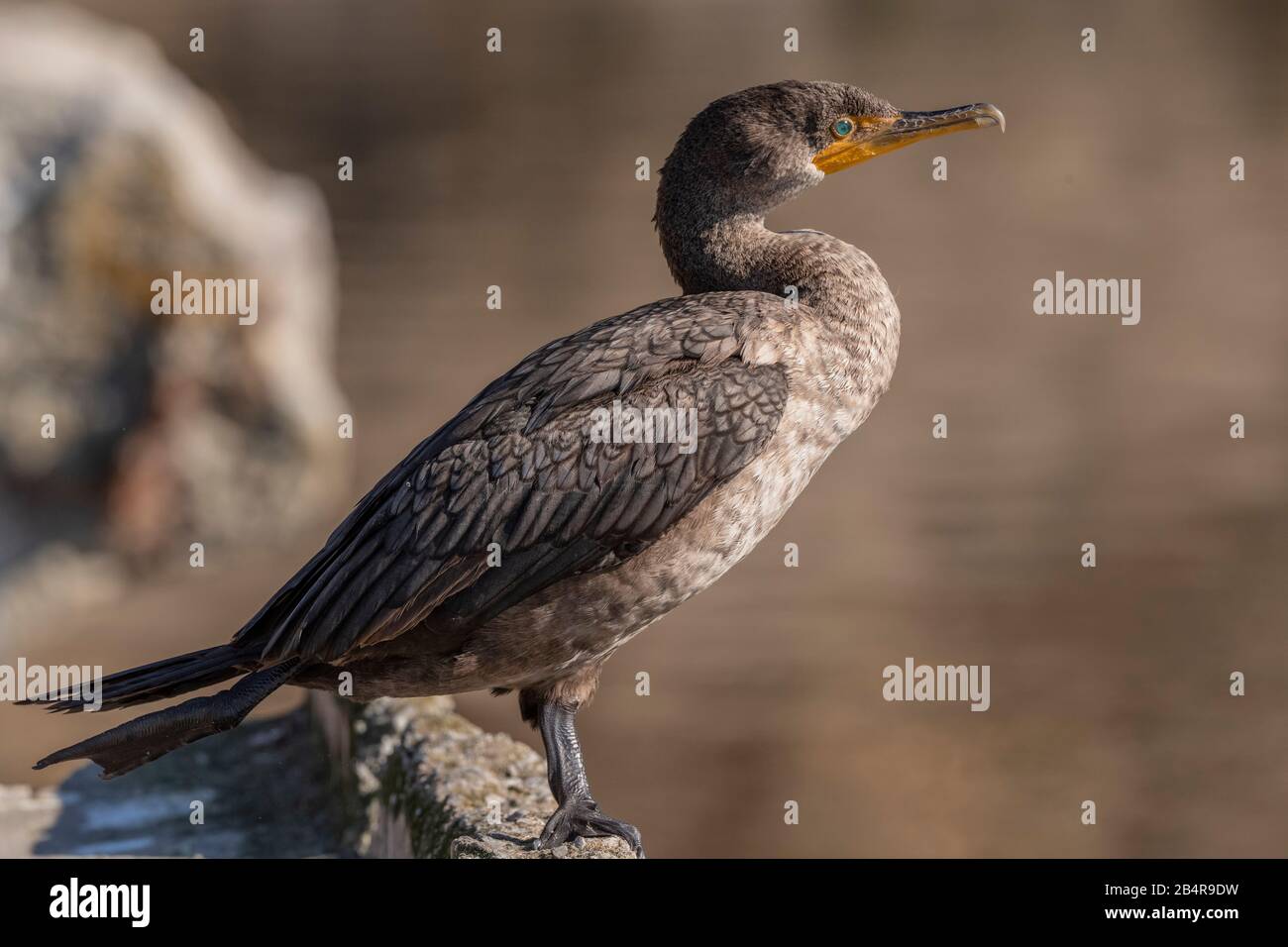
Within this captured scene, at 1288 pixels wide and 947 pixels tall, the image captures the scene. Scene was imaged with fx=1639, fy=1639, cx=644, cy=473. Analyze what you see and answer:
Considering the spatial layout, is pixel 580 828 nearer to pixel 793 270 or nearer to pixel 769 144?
pixel 793 270

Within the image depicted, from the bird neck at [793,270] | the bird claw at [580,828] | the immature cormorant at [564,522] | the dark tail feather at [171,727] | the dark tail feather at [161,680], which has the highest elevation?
the bird neck at [793,270]

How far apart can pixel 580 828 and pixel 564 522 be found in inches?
32.9

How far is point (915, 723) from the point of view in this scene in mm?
9102

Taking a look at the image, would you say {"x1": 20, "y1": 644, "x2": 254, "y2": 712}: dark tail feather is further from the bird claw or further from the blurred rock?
the blurred rock

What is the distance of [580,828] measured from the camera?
423cm

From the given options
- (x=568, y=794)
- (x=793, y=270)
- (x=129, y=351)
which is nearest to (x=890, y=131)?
(x=793, y=270)

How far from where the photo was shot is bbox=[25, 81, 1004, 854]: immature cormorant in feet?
13.1

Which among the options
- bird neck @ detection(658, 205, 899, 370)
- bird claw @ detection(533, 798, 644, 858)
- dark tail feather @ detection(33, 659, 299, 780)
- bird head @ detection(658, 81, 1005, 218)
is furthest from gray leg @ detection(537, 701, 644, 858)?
bird head @ detection(658, 81, 1005, 218)

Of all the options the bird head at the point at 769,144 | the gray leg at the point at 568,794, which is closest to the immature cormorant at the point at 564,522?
the gray leg at the point at 568,794

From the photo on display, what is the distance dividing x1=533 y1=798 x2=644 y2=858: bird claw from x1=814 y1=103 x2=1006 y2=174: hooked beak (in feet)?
6.10

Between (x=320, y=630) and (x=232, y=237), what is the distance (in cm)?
601

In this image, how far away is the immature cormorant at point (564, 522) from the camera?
3.99 m

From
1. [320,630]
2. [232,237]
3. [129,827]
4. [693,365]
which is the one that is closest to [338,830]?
[129,827]

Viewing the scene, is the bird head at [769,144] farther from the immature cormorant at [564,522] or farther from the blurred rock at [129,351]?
the blurred rock at [129,351]
